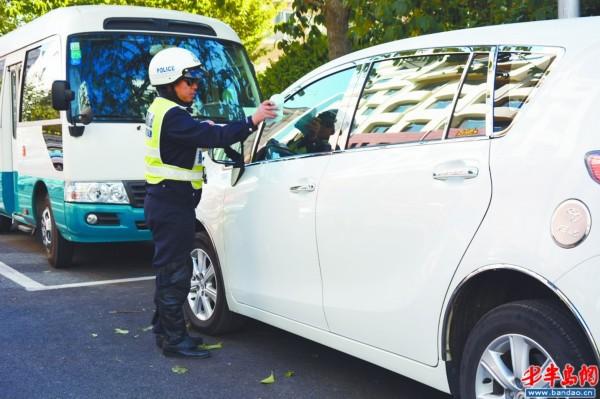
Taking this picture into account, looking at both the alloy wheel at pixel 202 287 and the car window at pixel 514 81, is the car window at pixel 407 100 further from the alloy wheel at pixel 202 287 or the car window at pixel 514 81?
the alloy wheel at pixel 202 287

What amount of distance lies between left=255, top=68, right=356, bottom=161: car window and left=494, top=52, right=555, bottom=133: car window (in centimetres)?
107

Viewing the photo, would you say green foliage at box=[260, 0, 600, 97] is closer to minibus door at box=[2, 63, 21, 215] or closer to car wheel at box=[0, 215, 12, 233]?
minibus door at box=[2, 63, 21, 215]

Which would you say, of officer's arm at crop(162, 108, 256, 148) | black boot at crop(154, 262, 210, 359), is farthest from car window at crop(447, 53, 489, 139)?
black boot at crop(154, 262, 210, 359)

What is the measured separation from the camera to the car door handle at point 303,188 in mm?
4258

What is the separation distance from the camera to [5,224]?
1159cm

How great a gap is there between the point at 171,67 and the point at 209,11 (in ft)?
→ 57.3

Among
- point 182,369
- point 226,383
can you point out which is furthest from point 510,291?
point 182,369

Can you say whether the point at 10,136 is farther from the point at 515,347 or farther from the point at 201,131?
the point at 515,347

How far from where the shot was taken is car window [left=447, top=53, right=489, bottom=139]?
11.3 feet

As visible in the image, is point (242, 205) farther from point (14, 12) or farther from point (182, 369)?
Answer: point (14, 12)

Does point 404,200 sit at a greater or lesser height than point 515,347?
greater

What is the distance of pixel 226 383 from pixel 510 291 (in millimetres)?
1930

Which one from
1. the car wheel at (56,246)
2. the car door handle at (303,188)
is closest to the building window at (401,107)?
the car door handle at (303,188)

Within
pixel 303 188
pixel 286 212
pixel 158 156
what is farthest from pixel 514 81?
→ pixel 158 156
